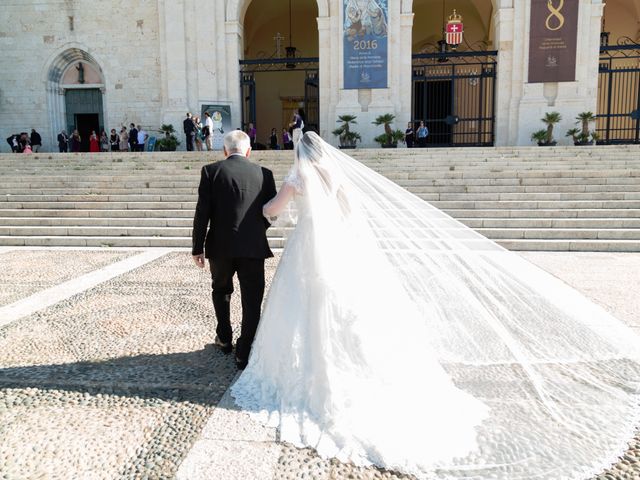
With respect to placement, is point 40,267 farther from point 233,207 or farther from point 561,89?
point 561,89

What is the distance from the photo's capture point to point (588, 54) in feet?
59.5

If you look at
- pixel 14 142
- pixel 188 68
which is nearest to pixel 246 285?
pixel 188 68

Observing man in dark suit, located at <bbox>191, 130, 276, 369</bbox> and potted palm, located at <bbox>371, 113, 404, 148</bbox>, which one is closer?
man in dark suit, located at <bbox>191, 130, 276, 369</bbox>

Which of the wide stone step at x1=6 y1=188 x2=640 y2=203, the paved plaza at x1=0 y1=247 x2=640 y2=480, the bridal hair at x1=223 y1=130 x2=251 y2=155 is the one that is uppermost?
the bridal hair at x1=223 y1=130 x2=251 y2=155

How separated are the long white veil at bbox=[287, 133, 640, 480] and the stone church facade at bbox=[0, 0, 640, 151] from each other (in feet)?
51.5

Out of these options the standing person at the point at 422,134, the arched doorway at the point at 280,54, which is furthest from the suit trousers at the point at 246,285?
the arched doorway at the point at 280,54

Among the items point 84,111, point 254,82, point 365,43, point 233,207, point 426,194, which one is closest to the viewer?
point 233,207

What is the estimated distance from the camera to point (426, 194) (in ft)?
35.5

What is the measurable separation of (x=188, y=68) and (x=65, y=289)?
15.5 meters

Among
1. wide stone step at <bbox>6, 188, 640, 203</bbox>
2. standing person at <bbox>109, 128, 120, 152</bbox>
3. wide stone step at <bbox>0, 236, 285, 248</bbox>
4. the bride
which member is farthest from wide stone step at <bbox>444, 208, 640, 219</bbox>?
standing person at <bbox>109, 128, 120, 152</bbox>

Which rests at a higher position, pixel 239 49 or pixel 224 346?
pixel 239 49

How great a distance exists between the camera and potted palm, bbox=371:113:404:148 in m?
17.8

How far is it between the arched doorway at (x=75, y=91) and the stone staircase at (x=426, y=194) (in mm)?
7440

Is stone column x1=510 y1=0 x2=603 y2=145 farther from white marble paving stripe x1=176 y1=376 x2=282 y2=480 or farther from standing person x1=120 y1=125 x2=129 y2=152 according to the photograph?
white marble paving stripe x1=176 y1=376 x2=282 y2=480
